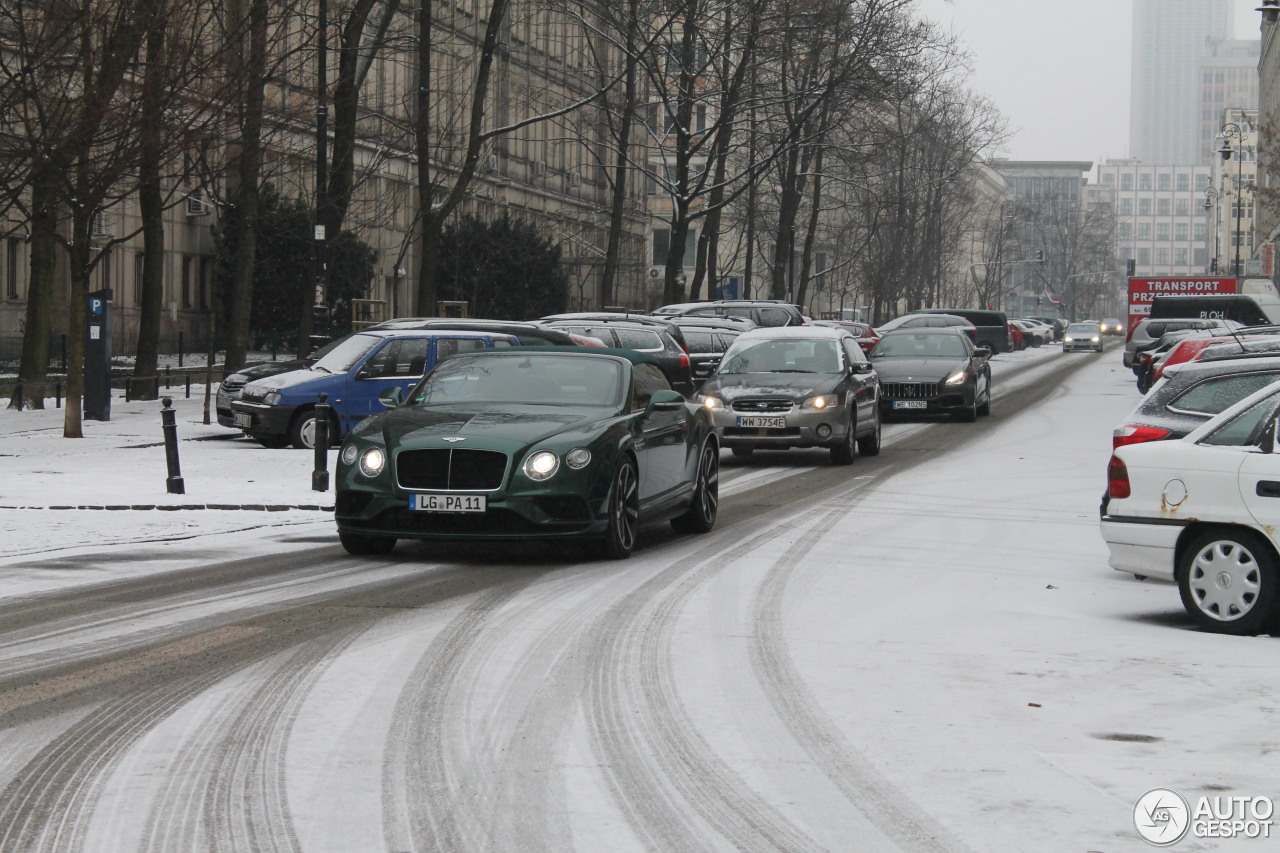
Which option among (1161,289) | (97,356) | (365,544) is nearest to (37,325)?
(97,356)

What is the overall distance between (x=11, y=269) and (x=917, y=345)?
914 inches

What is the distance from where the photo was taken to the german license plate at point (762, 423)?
2119cm

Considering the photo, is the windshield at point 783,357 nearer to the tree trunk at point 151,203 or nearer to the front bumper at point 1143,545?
the tree trunk at point 151,203

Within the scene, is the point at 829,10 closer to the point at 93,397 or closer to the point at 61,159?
the point at 93,397

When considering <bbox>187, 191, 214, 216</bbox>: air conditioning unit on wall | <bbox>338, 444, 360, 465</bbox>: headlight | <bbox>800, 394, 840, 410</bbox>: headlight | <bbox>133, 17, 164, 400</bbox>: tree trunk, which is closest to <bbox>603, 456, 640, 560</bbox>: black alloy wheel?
<bbox>338, 444, 360, 465</bbox>: headlight

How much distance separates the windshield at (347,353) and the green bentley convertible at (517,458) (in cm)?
997

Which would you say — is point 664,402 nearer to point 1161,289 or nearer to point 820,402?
point 820,402

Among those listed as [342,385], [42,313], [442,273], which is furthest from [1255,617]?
[442,273]

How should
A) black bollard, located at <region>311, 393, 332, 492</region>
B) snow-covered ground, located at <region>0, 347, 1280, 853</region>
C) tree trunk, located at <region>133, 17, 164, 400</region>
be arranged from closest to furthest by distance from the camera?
snow-covered ground, located at <region>0, 347, 1280, 853</region>
black bollard, located at <region>311, 393, 332, 492</region>
tree trunk, located at <region>133, 17, 164, 400</region>

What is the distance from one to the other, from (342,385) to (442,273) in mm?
37399

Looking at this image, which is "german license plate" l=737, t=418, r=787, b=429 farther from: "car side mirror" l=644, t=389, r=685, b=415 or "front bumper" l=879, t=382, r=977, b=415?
"front bumper" l=879, t=382, r=977, b=415

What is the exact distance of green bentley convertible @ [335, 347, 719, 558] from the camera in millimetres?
11859

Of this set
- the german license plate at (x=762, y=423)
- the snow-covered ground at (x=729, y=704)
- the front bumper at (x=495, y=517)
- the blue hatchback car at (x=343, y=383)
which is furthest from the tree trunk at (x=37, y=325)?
the front bumper at (x=495, y=517)

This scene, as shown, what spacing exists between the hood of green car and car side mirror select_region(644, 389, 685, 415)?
52 centimetres
